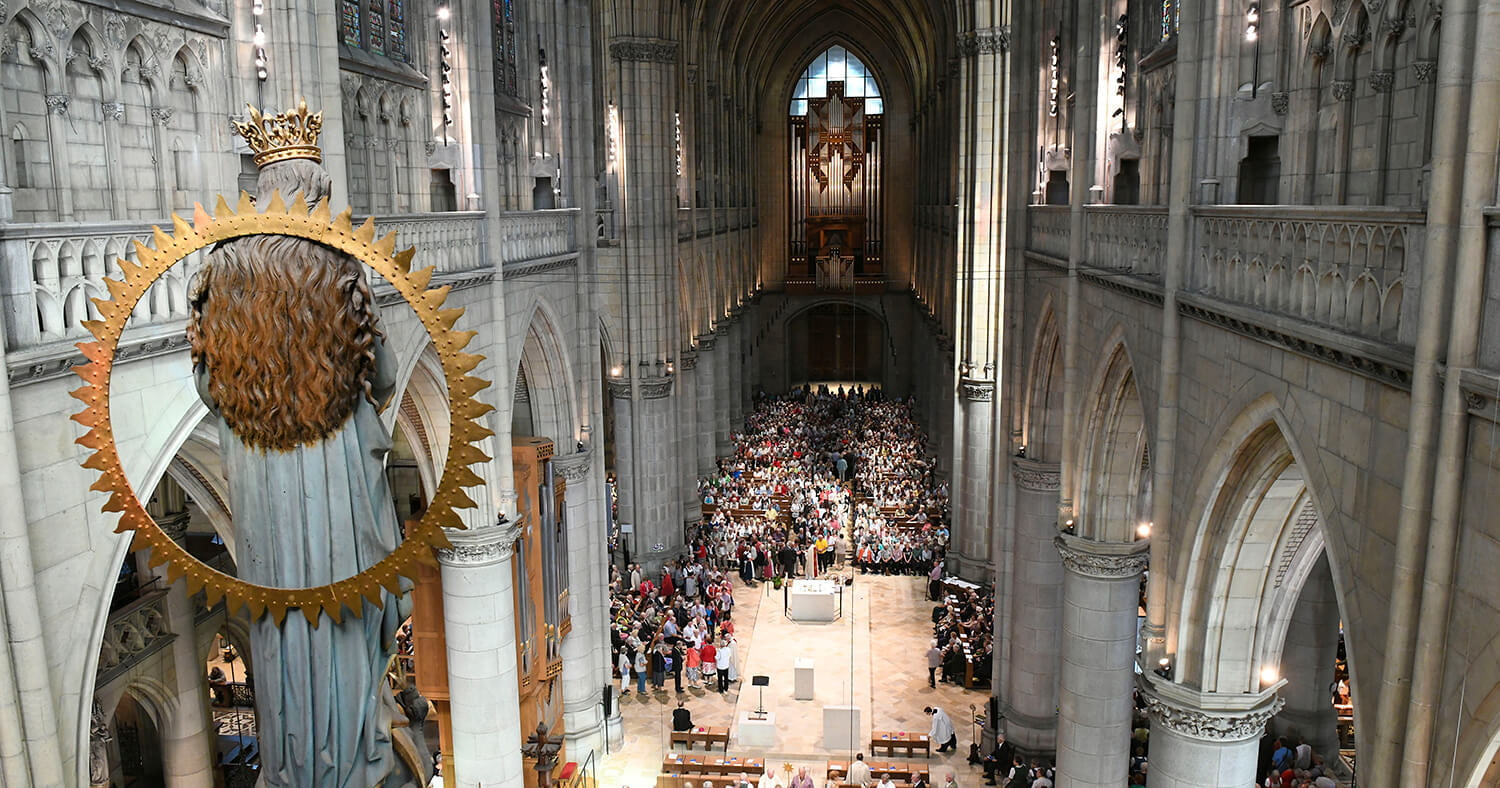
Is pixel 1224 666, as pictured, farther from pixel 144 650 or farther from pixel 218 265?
pixel 144 650

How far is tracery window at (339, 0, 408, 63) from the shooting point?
12.5 m

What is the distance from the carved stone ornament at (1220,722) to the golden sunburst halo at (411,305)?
834 centimetres

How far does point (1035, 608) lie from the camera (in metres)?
17.9

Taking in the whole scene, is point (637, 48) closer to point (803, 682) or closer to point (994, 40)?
point (994, 40)

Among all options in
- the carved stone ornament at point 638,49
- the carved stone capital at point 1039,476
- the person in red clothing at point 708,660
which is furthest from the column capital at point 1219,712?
the carved stone ornament at point 638,49

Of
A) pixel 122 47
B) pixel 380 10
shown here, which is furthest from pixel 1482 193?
pixel 380 10

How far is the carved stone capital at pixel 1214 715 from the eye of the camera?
10.2 meters

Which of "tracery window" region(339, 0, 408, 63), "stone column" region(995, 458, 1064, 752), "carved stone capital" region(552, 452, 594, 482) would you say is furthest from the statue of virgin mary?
"stone column" region(995, 458, 1064, 752)

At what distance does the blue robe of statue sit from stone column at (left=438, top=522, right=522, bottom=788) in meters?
9.90

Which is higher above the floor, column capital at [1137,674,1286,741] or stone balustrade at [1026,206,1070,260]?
stone balustrade at [1026,206,1070,260]

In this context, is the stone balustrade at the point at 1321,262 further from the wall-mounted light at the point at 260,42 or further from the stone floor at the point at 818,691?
the stone floor at the point at 818,691

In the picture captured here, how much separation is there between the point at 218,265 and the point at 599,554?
15.0 metres

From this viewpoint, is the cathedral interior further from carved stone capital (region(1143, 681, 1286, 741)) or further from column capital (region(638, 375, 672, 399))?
column capital (region(638, 375, 672, 399))

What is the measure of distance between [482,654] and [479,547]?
1358mm
